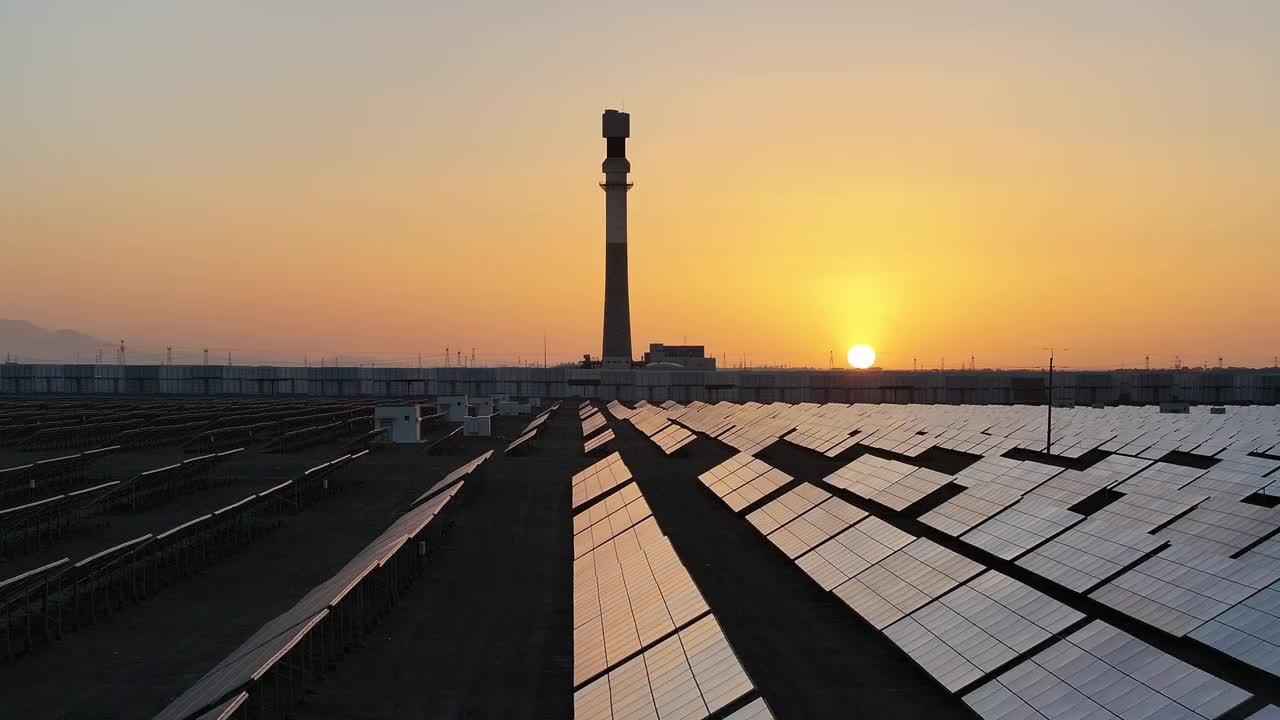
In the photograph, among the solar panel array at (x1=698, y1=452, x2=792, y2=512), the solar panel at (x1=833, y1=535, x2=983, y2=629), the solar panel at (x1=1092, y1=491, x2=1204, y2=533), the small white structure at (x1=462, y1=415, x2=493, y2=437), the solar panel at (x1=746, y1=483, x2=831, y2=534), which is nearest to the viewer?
the solar panel at (x1=833, y1=535, x2=983, y2=629)

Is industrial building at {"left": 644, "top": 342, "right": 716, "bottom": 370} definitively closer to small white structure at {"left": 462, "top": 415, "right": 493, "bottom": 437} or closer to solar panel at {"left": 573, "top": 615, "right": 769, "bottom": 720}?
small white structure at {"left": 462, "top": 415, "right": 493, "bottom": 437}

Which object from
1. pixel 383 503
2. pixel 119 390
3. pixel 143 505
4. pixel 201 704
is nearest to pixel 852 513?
pixel 201 704

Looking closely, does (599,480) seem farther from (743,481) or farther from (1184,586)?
(1184,586)

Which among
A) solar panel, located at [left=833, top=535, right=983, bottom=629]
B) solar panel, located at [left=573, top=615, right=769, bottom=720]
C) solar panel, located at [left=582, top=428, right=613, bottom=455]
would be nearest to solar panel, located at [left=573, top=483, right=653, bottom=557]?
solar panel, located at [left=833, top=535, right=983, bottom=629]

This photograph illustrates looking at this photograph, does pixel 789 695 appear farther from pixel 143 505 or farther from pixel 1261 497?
pixel 143 505

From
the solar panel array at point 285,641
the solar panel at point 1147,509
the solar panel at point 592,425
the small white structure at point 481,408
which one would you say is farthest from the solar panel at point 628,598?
the small white structure at point 481,408

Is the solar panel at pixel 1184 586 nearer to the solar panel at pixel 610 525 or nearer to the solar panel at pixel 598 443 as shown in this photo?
the solar panel at pixel 610 525

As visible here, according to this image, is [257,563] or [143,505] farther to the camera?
[143,505]
